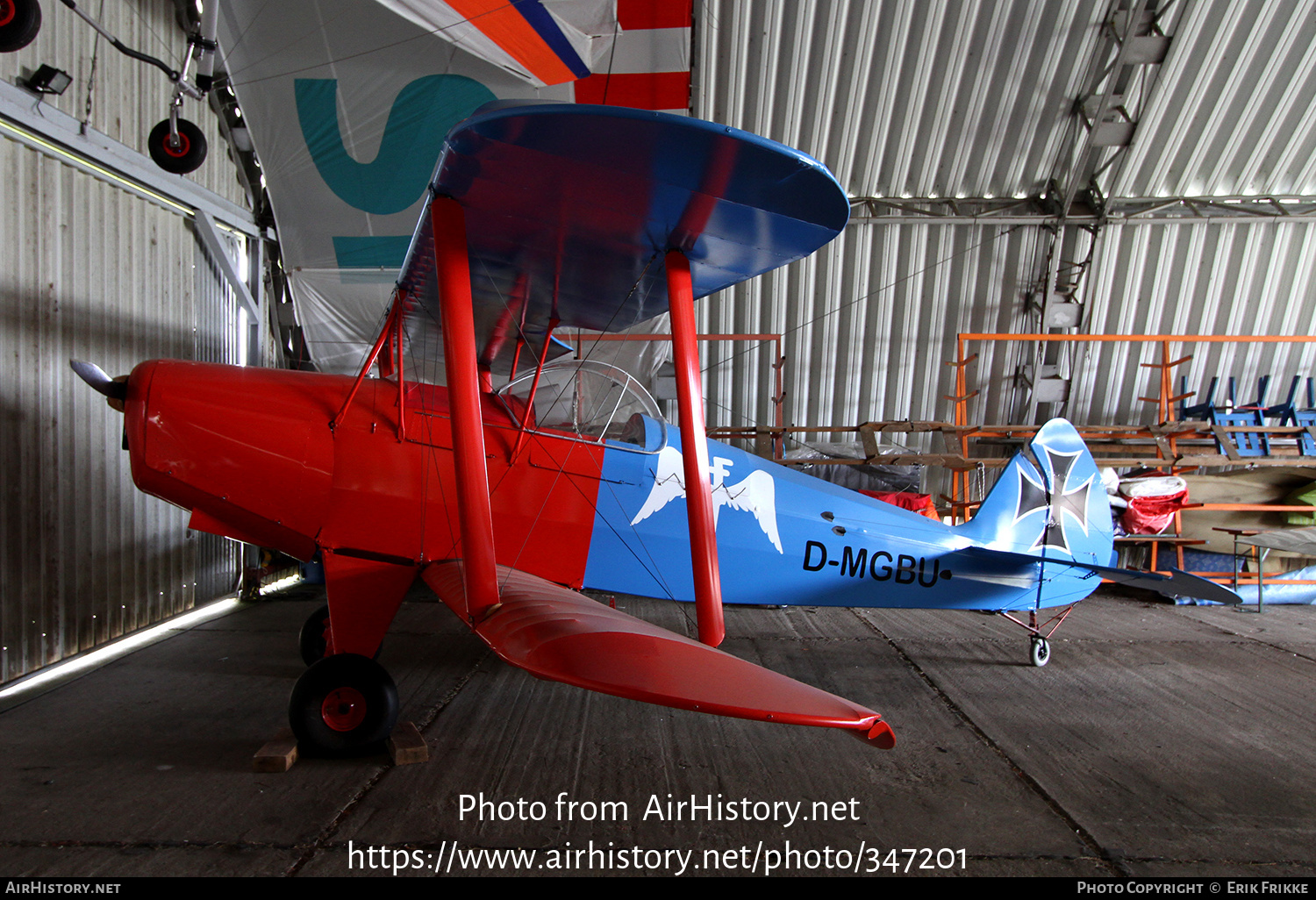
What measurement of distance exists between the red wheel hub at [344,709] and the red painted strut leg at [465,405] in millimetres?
762

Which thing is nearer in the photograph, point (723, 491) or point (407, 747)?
point (407, 747)

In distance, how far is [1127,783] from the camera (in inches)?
104

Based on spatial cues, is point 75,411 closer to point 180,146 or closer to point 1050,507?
point 180,146

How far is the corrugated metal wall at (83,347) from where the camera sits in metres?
3.59

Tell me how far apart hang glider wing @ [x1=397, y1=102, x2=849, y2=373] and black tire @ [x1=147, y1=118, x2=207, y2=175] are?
7.64ft

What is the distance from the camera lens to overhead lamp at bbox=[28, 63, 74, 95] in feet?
11.8

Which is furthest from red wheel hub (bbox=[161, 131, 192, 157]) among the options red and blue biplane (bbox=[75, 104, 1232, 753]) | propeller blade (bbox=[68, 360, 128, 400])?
propeller blade (bbox=[68, 360, 128, 400])

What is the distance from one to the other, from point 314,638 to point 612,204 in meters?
3.01

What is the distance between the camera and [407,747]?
8.85 ft

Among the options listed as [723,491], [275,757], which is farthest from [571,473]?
[275,757]

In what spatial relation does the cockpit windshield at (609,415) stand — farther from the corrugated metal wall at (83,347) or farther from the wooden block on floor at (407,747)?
the corrugated metal wall at (83,347)

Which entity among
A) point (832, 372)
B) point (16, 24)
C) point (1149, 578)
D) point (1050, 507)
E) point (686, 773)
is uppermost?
point (16, 24)

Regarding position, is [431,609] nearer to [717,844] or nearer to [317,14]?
[717,844]

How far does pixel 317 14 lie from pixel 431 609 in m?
4.73
